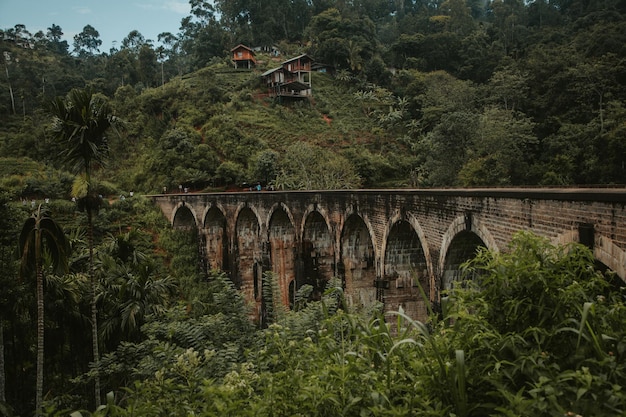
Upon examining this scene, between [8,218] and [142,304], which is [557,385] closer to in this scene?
[142,304]

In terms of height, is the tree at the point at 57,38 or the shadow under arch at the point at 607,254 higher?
the tree at the point at 57,38

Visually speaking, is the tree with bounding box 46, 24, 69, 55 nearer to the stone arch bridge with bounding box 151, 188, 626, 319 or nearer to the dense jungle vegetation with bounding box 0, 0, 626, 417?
the dense jungle vegetation with bounding box 0, 0, 626, 417

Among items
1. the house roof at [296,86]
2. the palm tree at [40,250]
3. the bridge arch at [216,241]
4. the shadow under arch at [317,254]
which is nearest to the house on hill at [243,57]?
the house roof at [296,86]

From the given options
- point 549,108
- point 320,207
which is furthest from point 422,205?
point 549,108

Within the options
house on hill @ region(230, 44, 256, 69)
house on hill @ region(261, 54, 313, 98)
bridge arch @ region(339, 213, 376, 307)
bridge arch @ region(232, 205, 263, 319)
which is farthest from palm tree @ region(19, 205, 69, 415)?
house on hill @ region(230, 44, 256, 69)

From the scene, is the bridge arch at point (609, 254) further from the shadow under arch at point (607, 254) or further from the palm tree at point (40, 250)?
the palm tree at point (40, 250)

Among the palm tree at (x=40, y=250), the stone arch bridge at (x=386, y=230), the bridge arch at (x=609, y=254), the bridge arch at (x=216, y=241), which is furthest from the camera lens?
the bridge arch at (x=216, y=241)
